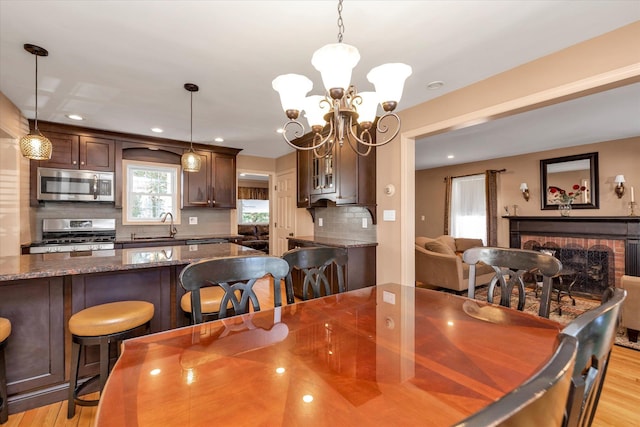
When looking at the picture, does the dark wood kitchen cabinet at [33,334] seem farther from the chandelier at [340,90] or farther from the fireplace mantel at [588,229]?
the fireplace mantel at [588,229]

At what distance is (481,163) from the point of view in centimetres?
650

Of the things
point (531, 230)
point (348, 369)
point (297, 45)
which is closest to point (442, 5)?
point (297, 45)

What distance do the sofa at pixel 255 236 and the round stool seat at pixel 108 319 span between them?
588 cm

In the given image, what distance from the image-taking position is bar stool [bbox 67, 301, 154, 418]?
1.70 meters

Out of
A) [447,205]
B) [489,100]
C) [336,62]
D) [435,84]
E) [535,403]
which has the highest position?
[435,84]

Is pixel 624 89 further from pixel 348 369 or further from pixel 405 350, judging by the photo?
pixel 348 369

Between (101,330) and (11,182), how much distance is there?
2.84 m

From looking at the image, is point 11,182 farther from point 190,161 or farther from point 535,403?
point 535,403

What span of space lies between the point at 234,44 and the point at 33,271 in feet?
6.14

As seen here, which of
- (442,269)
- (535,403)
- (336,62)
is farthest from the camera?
(442,269)

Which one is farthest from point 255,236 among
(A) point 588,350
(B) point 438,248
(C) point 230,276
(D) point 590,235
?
(A) point 588,350

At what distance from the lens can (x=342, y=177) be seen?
378cm

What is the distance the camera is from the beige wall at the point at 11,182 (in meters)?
3.16

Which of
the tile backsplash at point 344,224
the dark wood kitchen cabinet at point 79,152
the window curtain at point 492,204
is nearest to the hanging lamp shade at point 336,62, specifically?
the tile backsplash at point 344,224
